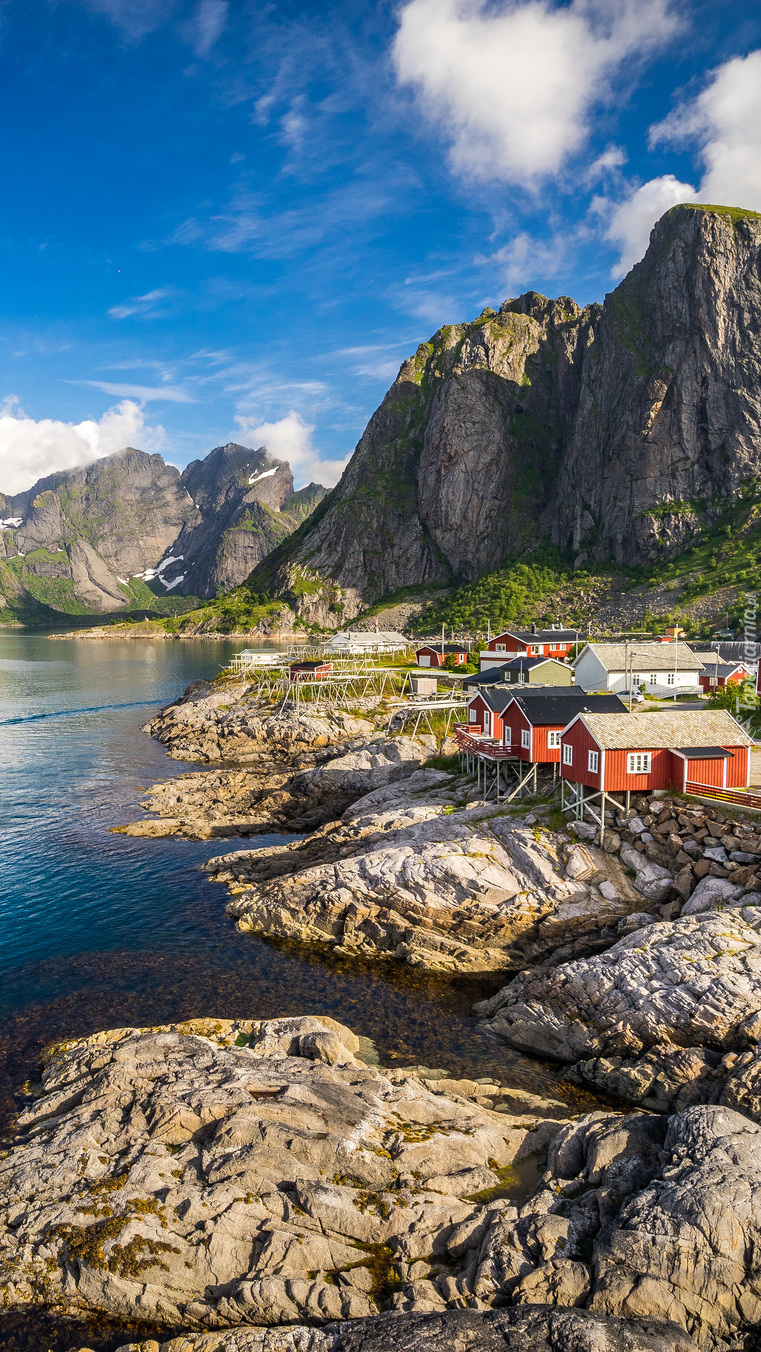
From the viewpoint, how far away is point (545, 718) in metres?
39.7

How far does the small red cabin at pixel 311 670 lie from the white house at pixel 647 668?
→ 117ft

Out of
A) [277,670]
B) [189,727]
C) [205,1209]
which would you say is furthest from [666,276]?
[205,1209]

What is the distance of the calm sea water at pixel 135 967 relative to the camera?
23656mm

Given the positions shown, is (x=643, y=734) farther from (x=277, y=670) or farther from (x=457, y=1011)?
(x=277, y=670)

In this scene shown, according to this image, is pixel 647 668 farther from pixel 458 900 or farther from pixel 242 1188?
pixel 242 1188

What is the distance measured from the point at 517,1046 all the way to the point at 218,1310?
515 inches

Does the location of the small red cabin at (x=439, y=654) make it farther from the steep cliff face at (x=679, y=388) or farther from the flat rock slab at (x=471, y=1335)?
the flat rock slab at (x=471, y=1335)

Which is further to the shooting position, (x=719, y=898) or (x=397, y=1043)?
(x=719, y=898)

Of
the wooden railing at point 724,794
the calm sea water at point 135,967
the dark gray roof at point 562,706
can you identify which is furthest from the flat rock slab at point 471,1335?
the dark gray roof at point 562,706

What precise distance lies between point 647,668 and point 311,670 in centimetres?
4074

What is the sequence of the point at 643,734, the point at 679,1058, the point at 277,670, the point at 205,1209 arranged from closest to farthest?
the point at 205,1209
the point at 679,1058
the point at 643,734
the point at 277,670

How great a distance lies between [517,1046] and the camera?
2394 cm

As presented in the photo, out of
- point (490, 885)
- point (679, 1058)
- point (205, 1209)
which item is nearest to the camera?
point (205, 1209)

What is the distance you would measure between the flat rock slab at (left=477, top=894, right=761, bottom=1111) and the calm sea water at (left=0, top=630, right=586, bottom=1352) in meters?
1.48
